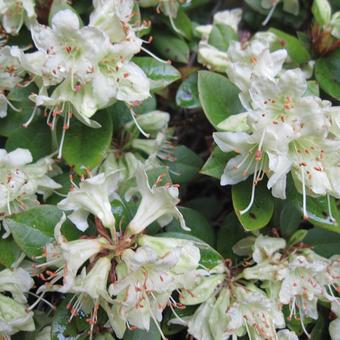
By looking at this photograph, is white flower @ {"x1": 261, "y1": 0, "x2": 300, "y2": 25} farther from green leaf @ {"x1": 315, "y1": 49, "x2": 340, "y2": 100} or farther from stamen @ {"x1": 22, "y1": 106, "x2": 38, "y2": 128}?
stamen @ {"x1": 22, "y1": 106, "x2": 38, "y2": 128}

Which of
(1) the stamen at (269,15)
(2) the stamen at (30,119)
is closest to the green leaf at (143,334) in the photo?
(2) the stamen at (30,119)

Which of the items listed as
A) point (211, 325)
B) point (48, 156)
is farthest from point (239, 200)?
point (48, 156)

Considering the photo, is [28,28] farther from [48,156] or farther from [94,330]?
[94,330]

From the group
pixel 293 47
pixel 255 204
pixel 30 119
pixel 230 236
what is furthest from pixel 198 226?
pixel 293 47

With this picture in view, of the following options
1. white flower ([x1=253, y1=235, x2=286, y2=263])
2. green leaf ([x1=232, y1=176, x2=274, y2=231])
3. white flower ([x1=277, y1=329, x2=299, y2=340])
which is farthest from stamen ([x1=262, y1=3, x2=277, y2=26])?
white flower ([x1=277, y1=329, x2=299, y2=340])

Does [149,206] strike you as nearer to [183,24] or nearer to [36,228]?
[36,228]

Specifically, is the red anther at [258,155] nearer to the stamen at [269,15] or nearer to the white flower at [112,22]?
the white flower at [112,22]

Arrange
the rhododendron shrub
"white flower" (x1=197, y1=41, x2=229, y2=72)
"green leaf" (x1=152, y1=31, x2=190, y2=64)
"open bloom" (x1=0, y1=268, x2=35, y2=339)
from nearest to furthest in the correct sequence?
the rhododendron shrub
"open bloom" (x1=0, y1=268, x2=35, y2=339)
"white flower" (x1=197, y1=41, x2=229, y2=72)
"green leaf" (x1=152, y1=31, x2=190, y2=64)
